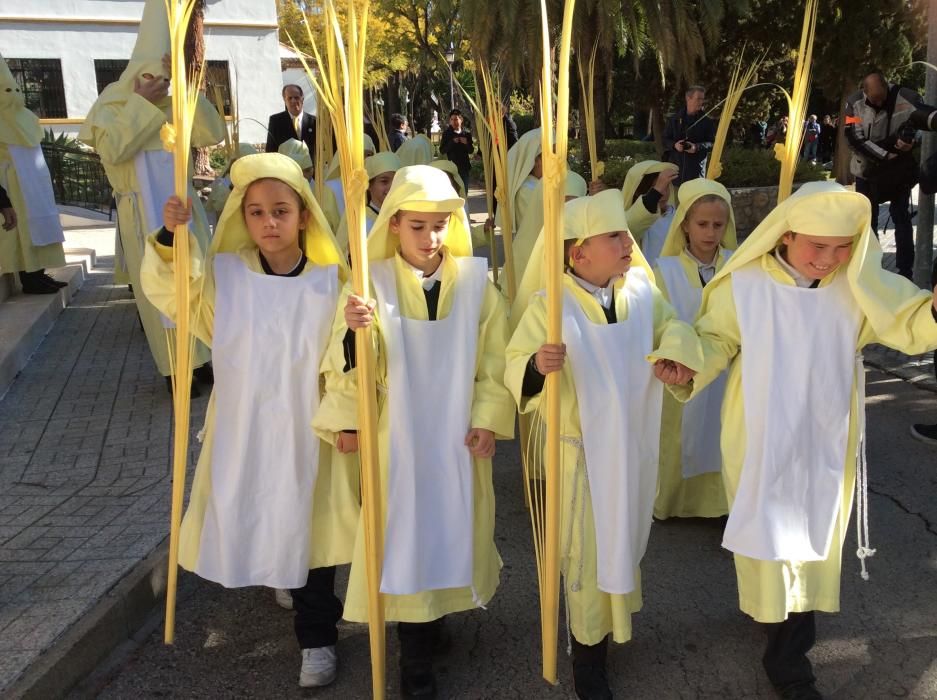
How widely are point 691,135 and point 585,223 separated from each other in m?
8.47

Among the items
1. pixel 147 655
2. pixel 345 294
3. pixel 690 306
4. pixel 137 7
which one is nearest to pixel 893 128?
pixel 690 306

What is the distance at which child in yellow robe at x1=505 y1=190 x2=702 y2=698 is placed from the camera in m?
3.14

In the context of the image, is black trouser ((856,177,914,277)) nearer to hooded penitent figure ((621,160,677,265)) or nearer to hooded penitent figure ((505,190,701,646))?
hooded penitent figure ((621,160,677,265))

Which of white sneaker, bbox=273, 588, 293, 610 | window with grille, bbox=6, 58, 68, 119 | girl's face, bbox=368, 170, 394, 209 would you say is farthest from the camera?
window with grille, bbox=6, 58, 68, 119

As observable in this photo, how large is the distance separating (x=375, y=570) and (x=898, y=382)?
16.5 ft

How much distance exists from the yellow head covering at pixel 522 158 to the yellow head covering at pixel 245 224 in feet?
9.82

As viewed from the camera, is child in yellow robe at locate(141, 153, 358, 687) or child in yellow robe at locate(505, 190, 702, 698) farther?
child in yellow robe at locate(141, 153, 358, 687)

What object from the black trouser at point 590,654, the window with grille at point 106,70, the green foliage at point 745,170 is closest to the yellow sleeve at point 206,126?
the black trouser at point 590,654

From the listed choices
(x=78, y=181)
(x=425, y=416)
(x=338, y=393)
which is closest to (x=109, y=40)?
(x=78, y=181)

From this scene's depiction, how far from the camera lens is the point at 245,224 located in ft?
11.0

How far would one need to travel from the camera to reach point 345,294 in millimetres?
3201

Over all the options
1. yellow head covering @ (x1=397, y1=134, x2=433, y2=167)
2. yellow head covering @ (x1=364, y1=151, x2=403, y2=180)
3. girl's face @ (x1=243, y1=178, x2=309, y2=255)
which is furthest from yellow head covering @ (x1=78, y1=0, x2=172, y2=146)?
girl's face @ (x1=243, y1=178, x2=309, y2=255)

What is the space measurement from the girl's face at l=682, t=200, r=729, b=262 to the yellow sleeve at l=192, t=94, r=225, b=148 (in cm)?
335

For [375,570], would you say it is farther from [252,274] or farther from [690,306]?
[690,306]
